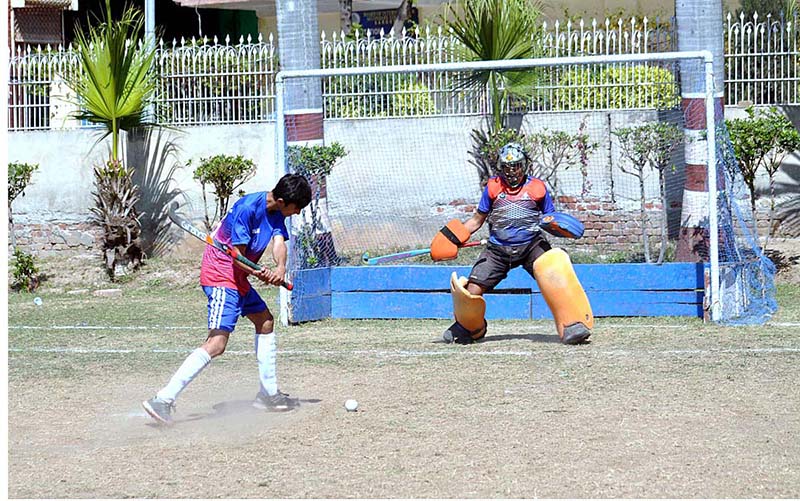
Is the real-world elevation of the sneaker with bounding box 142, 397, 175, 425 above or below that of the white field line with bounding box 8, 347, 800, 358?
below

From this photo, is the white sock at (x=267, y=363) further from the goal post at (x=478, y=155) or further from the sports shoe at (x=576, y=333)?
the goal post at (x=478, y=155)

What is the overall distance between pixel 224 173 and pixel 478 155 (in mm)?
3372

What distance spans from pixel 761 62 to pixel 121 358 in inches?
328

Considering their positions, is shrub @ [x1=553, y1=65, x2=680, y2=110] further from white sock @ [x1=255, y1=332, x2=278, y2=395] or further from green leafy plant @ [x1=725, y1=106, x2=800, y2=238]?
white sock @ [x1=255, y1=332, x2=278, y2=395]

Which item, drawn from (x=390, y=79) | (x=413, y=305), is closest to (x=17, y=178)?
(x=390, y=79)

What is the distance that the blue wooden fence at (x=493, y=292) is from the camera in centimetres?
1155

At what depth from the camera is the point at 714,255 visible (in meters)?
11.1

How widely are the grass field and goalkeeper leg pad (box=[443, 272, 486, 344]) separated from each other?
0.18 metres

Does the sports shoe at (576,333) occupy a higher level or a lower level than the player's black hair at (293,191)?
lower

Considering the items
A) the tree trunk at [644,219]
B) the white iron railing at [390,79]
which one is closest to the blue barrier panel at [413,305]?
the tree trunk at [644,219]

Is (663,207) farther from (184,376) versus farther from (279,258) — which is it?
(184,376)

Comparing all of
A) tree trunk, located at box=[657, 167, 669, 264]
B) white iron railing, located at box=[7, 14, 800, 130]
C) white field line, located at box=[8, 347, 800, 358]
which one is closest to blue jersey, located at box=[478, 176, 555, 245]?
white field line, located at box=[8, 347, 800, 358]

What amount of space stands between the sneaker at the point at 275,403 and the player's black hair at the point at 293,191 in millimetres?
1291

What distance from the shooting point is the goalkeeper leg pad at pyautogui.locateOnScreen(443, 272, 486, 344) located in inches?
404
